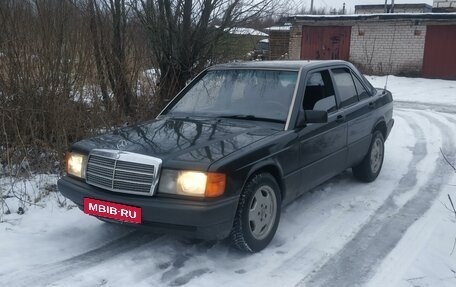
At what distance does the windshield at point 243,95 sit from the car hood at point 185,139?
8.2 inches

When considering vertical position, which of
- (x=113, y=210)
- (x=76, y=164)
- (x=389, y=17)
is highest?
(x=389, y=17)

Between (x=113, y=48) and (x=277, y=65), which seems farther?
(x=113, y=48)

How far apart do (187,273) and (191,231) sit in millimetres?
338

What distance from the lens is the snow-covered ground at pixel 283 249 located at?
11.7 ft

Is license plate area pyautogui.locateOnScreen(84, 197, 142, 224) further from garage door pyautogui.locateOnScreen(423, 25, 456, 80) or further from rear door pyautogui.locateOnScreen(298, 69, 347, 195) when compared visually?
garage door pyautogui.locateOnScreen(423, 25, 456, 80)

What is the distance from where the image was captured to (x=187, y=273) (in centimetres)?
361

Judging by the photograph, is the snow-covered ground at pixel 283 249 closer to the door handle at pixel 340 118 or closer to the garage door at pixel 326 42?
the door handle at pixel 340 118

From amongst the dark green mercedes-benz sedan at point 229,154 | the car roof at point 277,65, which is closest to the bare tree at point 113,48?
the dark green mercedes-benz sedan at point 229,154

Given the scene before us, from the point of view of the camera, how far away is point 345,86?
566 centimetres

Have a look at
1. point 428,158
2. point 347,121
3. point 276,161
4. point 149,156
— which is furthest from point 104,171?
point 428,158

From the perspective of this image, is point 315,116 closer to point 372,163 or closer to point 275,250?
point 275,250

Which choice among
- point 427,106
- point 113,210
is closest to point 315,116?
point 113,210

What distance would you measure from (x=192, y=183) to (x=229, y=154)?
0.38m

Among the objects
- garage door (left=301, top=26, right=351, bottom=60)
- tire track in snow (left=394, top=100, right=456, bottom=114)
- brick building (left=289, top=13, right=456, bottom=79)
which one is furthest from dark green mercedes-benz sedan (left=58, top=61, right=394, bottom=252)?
garage door (left=301, top=26, right=351, bottom=60)
